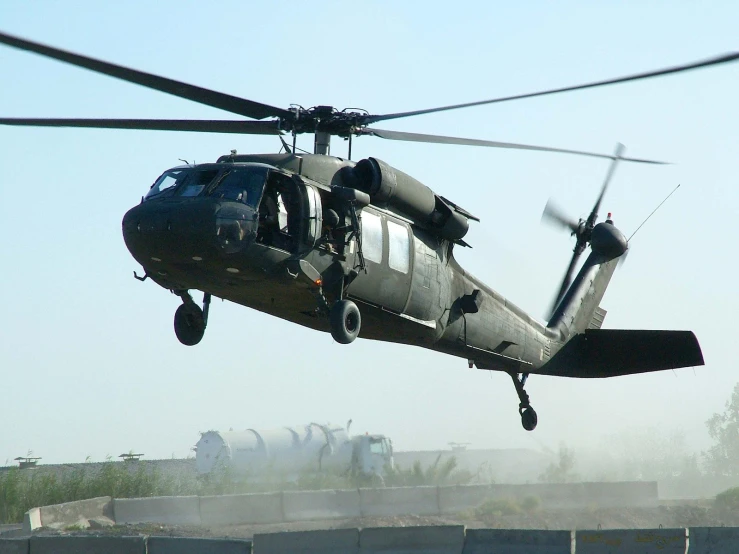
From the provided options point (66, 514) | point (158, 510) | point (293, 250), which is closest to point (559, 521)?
point (158, 510)

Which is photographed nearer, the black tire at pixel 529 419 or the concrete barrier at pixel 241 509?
the black tire at pixel 529 419

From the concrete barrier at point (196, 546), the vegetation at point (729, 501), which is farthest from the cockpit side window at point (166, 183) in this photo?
the vegetation at point (729, 501)

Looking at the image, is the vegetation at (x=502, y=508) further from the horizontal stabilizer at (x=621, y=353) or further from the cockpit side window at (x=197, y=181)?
the cockpit side window at (x=197, y=181)

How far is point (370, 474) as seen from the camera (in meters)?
39.8

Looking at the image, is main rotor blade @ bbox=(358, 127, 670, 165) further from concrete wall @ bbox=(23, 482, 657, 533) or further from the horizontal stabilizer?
concrete wall @ bbox=(23, 482, 657, 533)

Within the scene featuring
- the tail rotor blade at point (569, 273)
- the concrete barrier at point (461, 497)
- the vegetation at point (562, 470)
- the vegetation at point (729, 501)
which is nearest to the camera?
the tail rotor blade at point (569, 273)

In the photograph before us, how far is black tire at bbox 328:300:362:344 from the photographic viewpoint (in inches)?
474

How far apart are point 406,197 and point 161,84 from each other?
12.8 feet

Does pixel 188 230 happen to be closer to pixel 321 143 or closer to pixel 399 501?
pixel 321 143

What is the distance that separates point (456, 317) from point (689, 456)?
40.1 m

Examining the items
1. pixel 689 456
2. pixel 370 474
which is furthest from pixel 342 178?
pixel 689 456

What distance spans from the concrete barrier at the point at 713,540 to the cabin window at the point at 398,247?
17.4 feet

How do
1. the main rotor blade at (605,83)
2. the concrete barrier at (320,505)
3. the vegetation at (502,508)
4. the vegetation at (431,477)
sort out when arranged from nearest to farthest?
the main rotor blade at (605,83) < the concrete barrier at (320,505) < the vegetation at (502,508) < the vegetation at (431,477)

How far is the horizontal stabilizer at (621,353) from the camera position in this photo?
654 inches
